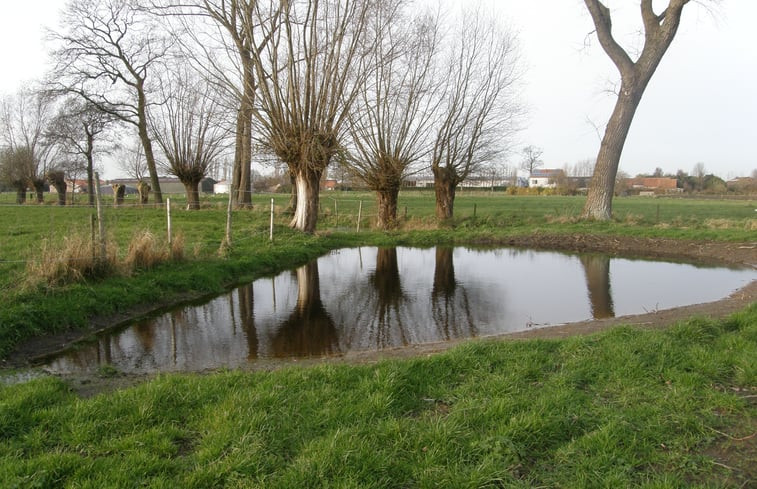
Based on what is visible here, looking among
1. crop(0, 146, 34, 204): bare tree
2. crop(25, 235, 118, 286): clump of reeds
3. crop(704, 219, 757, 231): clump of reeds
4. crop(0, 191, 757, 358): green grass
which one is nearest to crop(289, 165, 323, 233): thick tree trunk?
crop(0, 191, 757, 358): green grass

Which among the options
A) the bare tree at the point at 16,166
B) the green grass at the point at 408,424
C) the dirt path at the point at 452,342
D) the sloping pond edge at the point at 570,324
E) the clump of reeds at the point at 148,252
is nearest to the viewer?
the green grass at the point at 408,424

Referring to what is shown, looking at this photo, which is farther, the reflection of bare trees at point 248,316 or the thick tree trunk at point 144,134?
the thick tree trunk at point 144,134

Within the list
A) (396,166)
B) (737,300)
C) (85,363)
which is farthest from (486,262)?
(85,363)

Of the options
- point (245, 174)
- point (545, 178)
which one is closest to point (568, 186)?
point (545, 178)

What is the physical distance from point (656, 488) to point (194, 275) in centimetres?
A: 847

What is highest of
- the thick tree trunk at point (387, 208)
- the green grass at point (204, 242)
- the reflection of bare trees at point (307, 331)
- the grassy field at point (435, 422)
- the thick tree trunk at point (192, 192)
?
the thick tree trunk at point (192, 192)

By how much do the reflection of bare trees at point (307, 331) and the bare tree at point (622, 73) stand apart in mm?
15214

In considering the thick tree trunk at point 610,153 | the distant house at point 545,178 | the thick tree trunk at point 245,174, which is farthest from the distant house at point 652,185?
the thick tree trunk at point 245,174

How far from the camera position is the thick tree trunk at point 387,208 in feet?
67.2

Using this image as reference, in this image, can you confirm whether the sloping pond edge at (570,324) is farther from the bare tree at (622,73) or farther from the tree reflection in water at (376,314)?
the bare tree at (622,73)

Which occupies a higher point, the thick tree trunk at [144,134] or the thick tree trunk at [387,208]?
the thick tree trunk at [144,134]

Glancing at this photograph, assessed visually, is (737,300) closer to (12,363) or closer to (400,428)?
(400,428)

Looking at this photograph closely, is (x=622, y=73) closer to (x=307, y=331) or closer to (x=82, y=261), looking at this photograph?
(x=307, y=331)

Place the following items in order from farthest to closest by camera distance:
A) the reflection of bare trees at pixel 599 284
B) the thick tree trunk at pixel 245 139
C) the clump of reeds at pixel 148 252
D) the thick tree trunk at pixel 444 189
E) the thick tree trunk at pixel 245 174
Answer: the thick tree trunk at pixel 245 174, the thick tree trunk at pixel 444 189, the thick tree trunk at pixel 245 139, the clump of reeds at pixel 148 252, the reflection of bare trees at pixel 599 284
